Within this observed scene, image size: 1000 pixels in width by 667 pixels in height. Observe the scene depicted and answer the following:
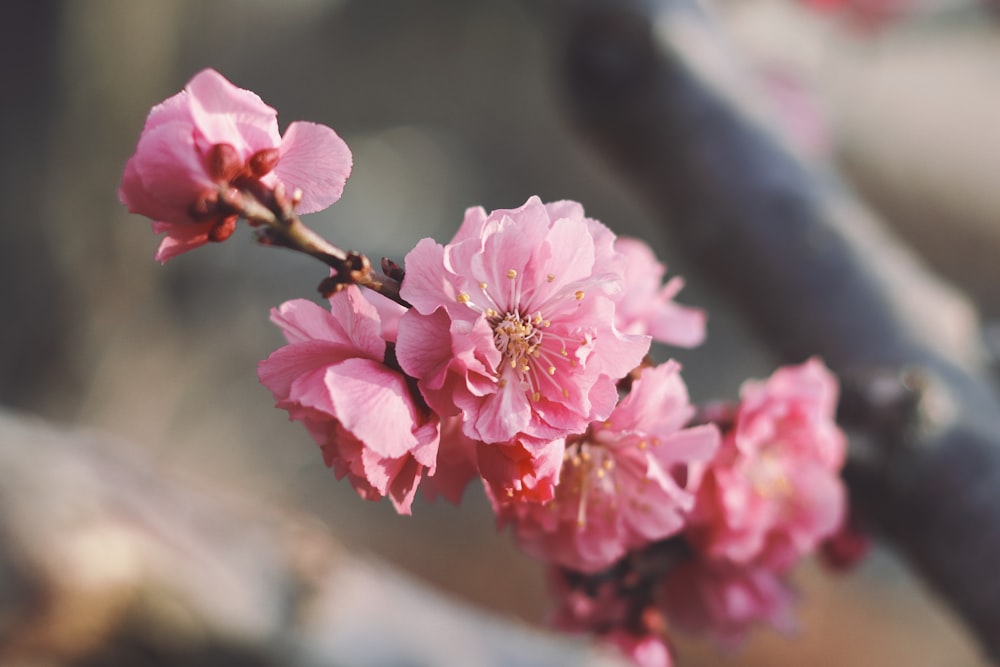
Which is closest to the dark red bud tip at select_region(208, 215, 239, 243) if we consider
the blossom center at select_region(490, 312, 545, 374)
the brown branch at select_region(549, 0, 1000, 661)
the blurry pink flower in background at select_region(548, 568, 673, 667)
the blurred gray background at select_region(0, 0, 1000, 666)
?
the blossom center at select_region(490, 312, 545, 374)

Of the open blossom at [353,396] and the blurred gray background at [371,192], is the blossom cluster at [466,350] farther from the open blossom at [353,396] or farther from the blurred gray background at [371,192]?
the blurred gray background at [371,192]

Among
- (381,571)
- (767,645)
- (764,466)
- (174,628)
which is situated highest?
(764,466)

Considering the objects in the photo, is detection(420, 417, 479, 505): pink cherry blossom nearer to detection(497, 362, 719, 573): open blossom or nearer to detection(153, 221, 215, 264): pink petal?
detection(497, 362, 719, 573): open blossom

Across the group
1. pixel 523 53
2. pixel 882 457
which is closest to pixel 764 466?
pixel 882 457

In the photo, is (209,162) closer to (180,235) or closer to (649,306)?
(180,235)

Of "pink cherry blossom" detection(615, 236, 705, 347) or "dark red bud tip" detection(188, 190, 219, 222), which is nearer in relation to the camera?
"dark red bud tip" detection(188, 190, 219, 222)

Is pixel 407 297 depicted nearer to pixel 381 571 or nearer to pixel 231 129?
pixel 231 129

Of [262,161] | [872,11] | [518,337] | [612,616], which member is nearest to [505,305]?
[518,337]
